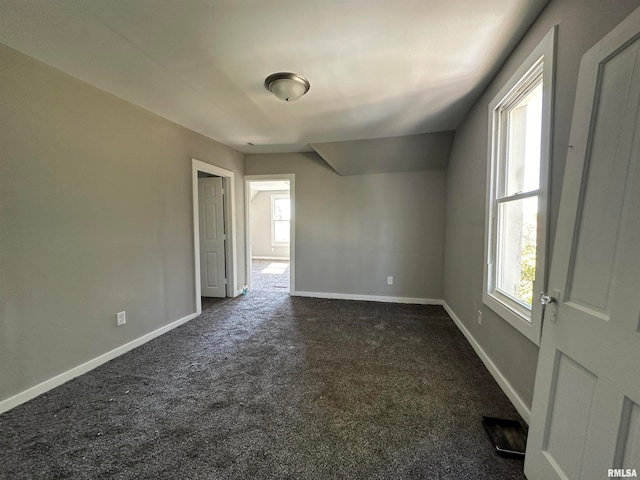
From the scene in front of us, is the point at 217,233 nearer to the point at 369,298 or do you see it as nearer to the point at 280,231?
the point at 369,298

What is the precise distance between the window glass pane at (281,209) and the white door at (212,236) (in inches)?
161

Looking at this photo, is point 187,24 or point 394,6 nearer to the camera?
point 394,6

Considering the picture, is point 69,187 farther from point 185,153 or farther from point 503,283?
point 503,283

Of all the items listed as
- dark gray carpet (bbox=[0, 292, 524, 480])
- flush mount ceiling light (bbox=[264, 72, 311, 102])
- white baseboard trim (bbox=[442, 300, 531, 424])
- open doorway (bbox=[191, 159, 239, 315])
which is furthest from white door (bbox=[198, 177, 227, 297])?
white baseboard trim (bbox=[442, 300, 531, 424])

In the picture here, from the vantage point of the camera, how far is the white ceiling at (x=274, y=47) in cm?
140

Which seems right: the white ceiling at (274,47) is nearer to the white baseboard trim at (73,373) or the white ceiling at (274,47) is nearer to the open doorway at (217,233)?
the open doorway at (217,233)

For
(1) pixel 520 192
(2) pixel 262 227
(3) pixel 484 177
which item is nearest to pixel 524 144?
(1) pixel 520 192

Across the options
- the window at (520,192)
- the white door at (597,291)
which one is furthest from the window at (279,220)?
the white door at (597,291)

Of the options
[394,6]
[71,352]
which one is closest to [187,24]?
[394,6]

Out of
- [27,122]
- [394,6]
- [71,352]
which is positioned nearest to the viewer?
[394,6]

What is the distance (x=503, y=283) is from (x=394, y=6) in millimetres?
2112

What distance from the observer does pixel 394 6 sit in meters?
1.37

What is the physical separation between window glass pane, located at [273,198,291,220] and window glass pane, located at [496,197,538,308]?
22.2ft

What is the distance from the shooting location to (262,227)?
27.9 feet
